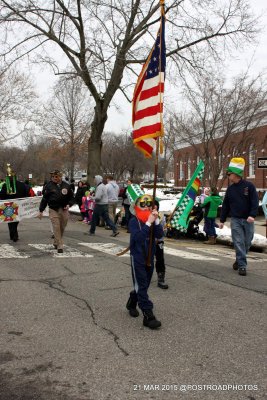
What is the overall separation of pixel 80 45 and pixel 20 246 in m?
13.2

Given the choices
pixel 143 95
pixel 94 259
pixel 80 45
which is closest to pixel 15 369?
pixel 143 95

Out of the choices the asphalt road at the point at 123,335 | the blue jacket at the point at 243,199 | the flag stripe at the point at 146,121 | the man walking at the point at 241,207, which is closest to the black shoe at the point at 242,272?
the man walking at the point at 241,207

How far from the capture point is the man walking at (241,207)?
25.0 feet

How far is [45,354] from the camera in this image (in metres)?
4.00

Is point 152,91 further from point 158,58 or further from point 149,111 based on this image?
point 158,58

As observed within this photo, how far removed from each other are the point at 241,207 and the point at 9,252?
5.35 meters

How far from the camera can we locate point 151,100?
542 cm

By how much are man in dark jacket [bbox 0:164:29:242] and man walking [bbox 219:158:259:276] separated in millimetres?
6255

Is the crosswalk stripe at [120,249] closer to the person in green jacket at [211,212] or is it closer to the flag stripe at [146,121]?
the person in green jacket at [211,212]

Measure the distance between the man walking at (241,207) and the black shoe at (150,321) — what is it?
10.8 ft

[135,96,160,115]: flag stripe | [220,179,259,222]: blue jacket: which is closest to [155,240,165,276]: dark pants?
[220,179,259,222]: blue jacket

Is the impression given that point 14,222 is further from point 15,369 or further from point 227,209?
point 15,369

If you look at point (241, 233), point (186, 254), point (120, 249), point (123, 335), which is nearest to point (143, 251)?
point (123, 335)

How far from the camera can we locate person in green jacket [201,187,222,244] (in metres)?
12.4
